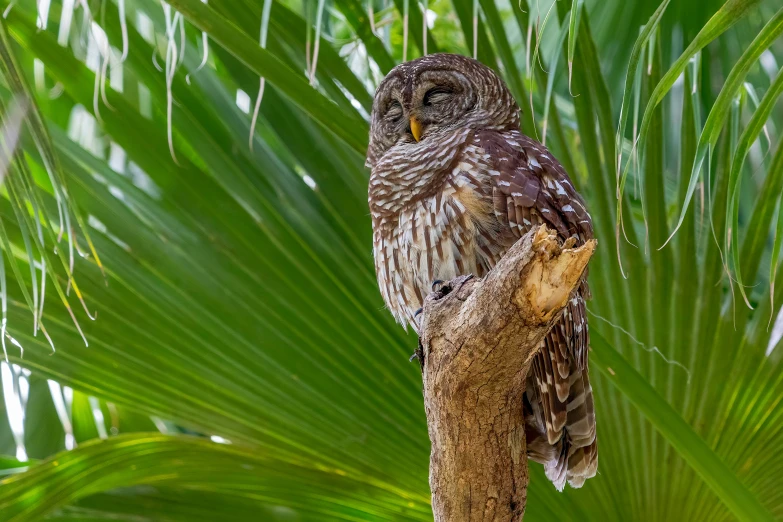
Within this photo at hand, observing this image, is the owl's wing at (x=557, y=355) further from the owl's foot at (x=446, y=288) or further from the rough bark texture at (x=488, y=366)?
the owl's foot at (x=446, y=288)

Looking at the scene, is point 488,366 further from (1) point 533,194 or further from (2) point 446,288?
(1) point 533,194

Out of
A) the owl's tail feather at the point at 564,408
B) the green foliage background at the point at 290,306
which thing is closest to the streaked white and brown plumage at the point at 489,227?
the owl's tail feather at the point at 564,408

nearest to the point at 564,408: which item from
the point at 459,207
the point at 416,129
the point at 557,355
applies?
the point at 557,355

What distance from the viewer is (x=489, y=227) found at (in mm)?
2434

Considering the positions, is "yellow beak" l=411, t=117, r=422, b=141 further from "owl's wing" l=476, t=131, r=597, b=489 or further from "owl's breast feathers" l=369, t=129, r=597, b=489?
"owl's wing" l=476, t=131, r=597, b=489

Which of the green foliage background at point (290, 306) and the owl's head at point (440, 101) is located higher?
the owl's head at point (440, 101)

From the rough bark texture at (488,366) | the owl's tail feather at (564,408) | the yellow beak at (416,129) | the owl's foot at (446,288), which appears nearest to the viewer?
the rough bark texture at (488,366)

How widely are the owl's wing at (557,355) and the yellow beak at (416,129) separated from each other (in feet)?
1.48

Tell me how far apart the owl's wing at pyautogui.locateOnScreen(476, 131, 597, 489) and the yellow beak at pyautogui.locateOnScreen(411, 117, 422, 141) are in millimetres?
452

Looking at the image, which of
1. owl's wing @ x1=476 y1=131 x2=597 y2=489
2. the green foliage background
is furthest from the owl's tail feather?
the green foliage background

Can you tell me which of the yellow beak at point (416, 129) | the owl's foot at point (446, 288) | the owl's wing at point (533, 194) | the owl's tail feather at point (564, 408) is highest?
the yellow beak at point (416, 129)

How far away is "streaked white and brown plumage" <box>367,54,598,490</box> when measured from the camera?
2.40 meters

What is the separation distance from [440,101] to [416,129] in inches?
6.6

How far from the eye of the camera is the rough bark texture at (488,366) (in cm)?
162
